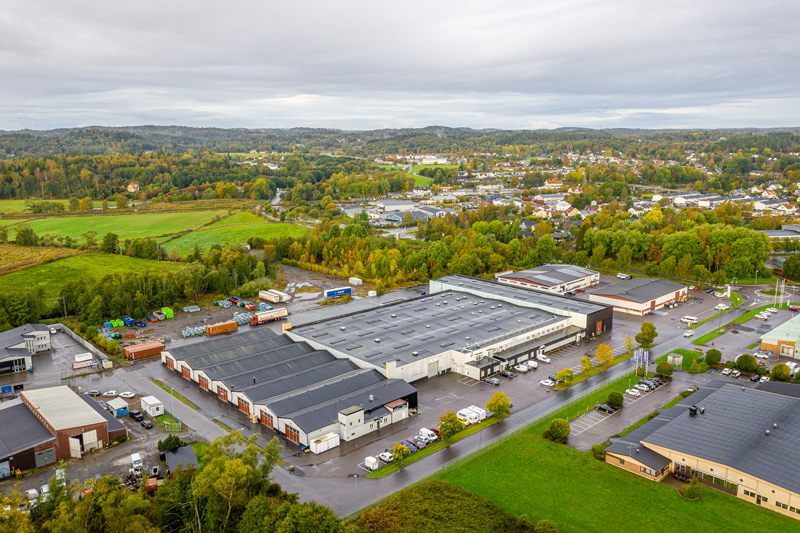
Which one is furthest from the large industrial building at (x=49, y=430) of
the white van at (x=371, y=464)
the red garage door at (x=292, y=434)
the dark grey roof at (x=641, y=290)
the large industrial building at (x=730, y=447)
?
the dark grey roof at (x=641, y=290)

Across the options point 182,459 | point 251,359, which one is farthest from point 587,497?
point 251,359

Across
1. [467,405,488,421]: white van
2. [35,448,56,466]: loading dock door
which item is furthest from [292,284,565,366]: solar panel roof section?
[35,448,56,466]: loading dock door

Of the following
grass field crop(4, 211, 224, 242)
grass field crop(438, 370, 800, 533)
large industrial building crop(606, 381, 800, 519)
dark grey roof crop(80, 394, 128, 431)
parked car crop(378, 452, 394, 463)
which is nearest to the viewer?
grass field crop(438, 370, 800, 533)

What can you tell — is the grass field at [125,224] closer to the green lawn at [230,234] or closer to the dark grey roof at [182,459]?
the green lawn at [230,234]

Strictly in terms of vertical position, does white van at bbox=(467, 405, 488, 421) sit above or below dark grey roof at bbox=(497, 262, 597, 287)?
below

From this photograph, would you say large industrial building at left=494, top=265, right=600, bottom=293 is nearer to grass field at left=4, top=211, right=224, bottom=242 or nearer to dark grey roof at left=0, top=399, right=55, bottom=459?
dark grey roof at left=0, top=399, right=55, bottom=459

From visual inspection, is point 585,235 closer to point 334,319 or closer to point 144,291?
point 334,319
